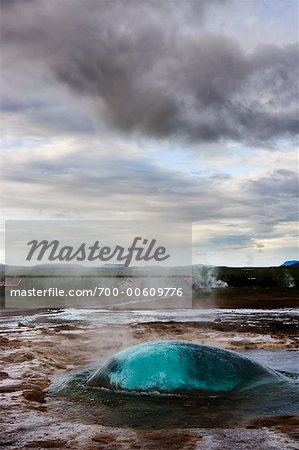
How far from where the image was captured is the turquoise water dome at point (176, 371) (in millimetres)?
6805

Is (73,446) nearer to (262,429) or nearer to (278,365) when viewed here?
(262,429)

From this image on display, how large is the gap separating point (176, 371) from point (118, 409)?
3.24 feet

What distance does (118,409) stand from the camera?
6.25 meters

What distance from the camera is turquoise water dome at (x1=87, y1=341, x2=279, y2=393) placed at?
680 cm

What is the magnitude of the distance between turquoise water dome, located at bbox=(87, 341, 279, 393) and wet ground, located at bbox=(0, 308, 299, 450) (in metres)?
0.33

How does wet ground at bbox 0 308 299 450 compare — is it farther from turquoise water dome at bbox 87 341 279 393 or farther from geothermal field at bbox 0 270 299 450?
turquoise water dome at bbox 87 341 279 393


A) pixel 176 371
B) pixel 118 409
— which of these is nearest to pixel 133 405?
pixel 118 409

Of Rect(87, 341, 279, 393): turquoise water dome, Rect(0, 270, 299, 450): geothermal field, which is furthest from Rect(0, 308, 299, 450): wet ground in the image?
Rect(87, 341, 279, 393): turquoise water dome

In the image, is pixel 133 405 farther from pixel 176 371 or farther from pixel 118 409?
pixel 176 371

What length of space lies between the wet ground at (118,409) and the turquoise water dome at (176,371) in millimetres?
326

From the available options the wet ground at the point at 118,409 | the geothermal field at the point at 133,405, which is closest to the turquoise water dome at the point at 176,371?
the geothermal field at the point at 133,405

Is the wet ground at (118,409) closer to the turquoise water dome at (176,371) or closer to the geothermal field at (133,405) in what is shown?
the geothermal field at (133,405)

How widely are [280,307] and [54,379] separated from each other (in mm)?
17602

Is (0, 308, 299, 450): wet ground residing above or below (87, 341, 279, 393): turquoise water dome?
below
